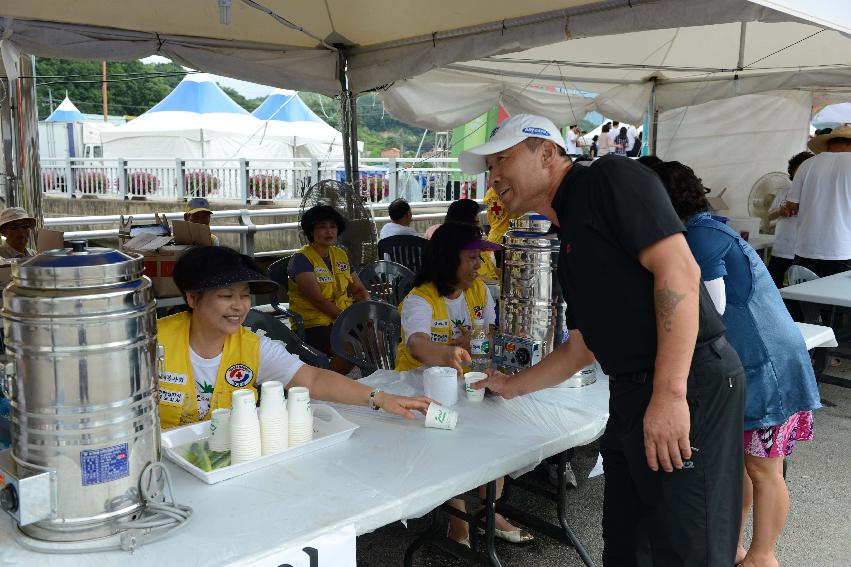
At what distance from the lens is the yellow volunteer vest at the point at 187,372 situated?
2229mm

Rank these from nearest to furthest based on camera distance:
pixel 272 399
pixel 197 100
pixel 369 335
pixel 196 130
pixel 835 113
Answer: pixel 272 399 < pixel 369 335 < pixel 835 113 < pixel 196 130 < pixel 197 100

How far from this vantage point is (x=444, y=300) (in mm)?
3305

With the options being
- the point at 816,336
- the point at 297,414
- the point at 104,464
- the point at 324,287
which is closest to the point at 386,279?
the point at 324,287

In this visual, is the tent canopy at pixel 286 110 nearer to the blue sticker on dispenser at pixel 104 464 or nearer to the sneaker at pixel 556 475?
the sneaker at pixel 556 475

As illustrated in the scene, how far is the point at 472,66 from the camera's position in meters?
7.52

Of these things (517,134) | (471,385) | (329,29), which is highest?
(329,29)

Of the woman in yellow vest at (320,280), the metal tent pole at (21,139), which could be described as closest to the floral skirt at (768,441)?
the woman in yellow vest at (320,280)

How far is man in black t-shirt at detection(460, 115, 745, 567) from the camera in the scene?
1631mm

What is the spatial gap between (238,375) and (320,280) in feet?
8.34

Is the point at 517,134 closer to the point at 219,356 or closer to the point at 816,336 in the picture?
the point at 219,356

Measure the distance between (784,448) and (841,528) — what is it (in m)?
1.05

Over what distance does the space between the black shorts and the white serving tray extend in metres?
0.81

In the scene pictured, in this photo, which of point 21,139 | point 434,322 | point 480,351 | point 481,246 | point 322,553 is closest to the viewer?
point 322,553

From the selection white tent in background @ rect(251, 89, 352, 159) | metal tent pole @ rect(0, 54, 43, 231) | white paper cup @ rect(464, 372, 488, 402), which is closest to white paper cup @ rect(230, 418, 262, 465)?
white paper cup @ rect(464, 372, 488, 402)
